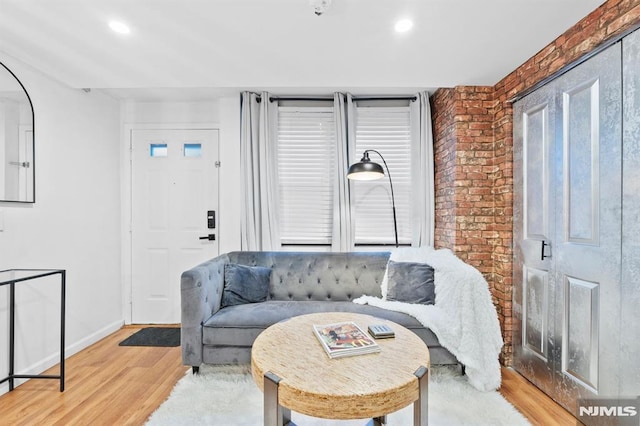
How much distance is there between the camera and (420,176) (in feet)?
10.0

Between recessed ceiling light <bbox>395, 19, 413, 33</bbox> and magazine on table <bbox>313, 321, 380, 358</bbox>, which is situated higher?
recessed ceiling light <bbox>395, 19, 413, 33</bbox>

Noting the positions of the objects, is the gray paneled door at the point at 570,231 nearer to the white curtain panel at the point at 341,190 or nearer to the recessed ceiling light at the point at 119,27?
the white curtain panel at the point at 341,190

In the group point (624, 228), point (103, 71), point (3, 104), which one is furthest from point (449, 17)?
point (3, 104)

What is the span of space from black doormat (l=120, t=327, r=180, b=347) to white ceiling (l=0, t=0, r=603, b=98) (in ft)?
7.76

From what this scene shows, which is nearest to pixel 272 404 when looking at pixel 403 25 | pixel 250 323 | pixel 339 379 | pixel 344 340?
pixel 339 379

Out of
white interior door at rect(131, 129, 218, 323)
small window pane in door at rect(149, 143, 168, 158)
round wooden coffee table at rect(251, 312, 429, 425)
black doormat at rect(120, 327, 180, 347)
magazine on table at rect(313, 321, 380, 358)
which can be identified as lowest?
black doormat at rect(120, 327, 180, 347)

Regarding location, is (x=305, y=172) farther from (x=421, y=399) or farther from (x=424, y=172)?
(x=421, y=399)

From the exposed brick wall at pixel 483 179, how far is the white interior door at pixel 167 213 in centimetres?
242

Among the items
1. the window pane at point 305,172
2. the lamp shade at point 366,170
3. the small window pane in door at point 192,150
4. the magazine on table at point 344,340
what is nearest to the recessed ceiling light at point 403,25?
the lamp shade at point 366,170

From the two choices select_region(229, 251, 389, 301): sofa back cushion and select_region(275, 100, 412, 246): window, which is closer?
select_region(229, 251, 389, 301): sofa back cushion

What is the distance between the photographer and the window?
316 cm

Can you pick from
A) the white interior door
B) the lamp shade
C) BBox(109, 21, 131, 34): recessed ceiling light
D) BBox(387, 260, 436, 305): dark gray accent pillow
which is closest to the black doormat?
the white interior door

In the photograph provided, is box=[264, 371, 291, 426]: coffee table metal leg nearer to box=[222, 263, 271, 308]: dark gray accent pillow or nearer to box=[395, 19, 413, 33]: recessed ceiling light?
Result: box=[222, 263, 271, 308]: dark gray accent pillow

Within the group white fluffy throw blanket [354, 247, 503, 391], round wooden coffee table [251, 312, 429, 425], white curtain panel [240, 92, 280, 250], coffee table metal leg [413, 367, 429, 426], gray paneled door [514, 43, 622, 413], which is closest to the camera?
round wooden coffee table [251, 312, 429, 425]
